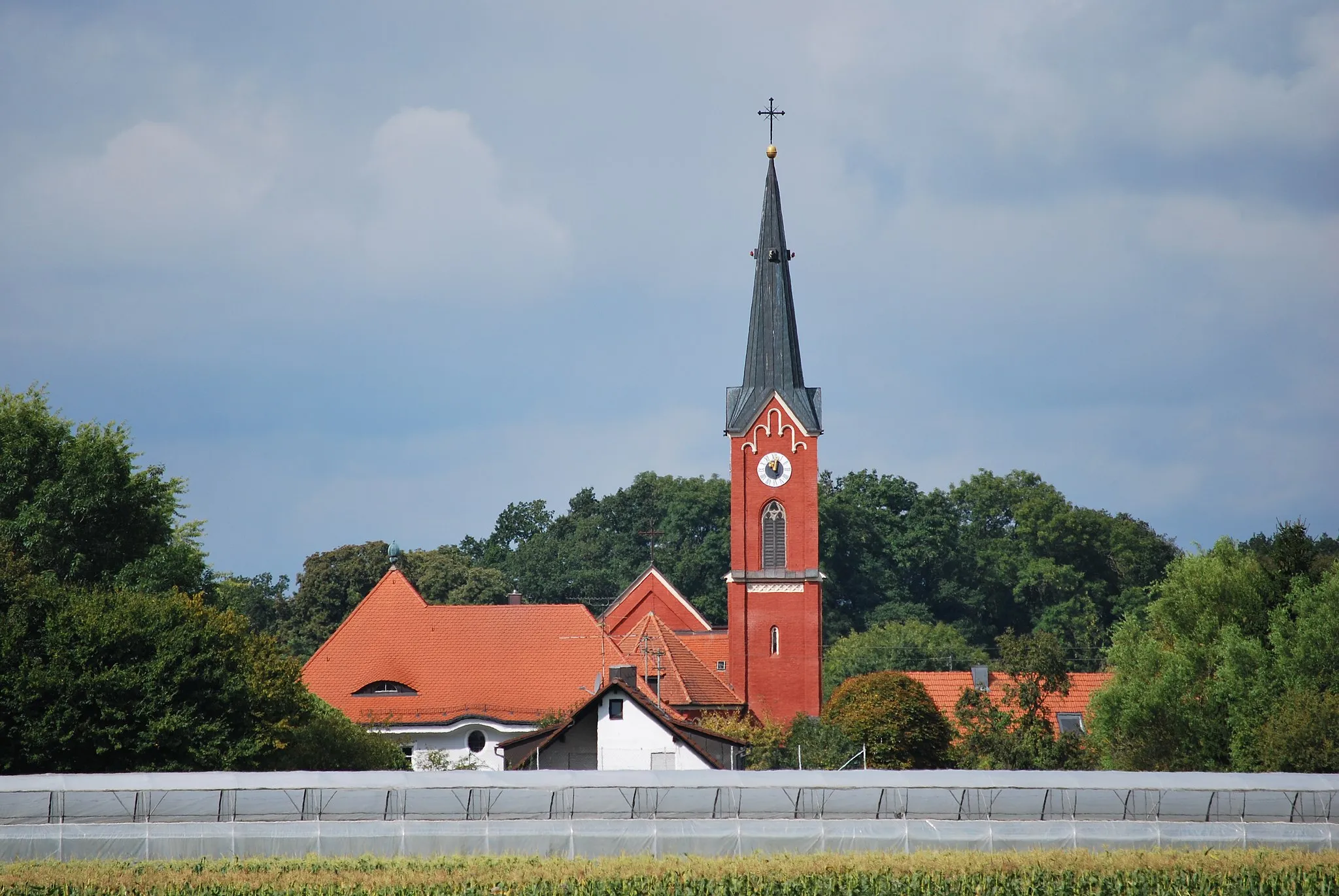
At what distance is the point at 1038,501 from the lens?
402 feet

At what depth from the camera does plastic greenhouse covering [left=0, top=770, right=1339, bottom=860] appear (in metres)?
32.9

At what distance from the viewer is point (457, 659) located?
66625mm

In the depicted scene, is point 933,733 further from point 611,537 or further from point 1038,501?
point 611,537

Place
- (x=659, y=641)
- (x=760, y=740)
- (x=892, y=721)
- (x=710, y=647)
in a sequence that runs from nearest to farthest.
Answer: (x=892, y=721)
(x=760, y=740)
(x=659, y=641)
(x=710, y=647)

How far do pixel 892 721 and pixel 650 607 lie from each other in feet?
64.1

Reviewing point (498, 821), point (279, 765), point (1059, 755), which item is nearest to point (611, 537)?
point (1059, 755)

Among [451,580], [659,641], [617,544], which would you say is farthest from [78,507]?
[617,544]

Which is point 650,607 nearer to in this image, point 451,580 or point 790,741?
point 790,741

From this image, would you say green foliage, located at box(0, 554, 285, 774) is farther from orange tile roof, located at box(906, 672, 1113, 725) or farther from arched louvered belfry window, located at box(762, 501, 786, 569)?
orange tile roof, located at box(906, 672, 1113, 725)

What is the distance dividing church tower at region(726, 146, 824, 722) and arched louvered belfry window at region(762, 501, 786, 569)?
3 cm

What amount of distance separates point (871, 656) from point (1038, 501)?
3090 centimetres

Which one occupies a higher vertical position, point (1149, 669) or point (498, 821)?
point (1149, 669)

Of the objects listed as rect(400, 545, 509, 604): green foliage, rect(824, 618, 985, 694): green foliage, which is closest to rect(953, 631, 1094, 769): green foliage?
rect(824, 618, 985, 694): green foliage

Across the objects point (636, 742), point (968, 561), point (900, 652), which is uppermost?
point (968, 561)
